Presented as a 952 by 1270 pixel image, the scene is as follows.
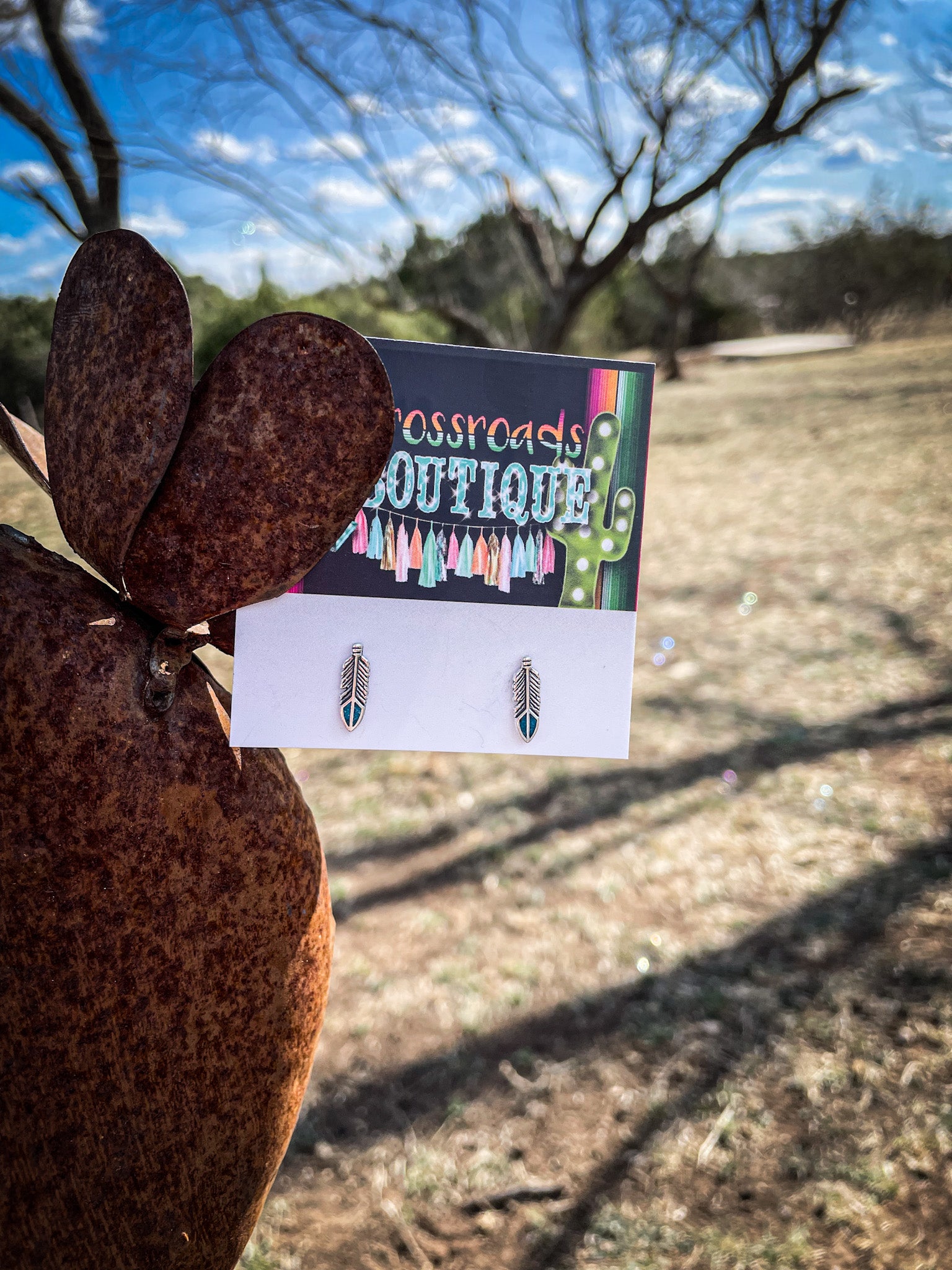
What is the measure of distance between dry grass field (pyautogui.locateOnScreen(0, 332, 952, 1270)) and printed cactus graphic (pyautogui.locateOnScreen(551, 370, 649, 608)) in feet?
1.63

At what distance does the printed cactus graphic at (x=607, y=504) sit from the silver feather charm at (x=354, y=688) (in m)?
0.16

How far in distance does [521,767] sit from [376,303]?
65.1 inches

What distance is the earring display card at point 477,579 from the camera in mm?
593

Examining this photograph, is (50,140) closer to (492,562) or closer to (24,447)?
(24,447)

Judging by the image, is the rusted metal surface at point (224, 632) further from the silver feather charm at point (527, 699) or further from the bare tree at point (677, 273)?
the bare tree at point (677, 273)

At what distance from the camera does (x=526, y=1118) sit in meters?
1.48

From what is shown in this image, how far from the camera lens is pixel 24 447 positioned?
600 mm

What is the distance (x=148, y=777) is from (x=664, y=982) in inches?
63.4

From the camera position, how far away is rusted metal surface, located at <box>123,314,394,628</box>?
49 centimetres

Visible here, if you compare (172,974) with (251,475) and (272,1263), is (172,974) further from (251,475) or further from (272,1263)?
(272,1263)

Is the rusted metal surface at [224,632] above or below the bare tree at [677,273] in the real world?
below

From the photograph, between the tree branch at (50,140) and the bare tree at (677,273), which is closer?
the tree branch at (50,140)

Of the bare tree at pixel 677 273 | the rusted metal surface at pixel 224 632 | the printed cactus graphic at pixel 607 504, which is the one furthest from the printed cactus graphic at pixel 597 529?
the bare tree at pixel 677 273

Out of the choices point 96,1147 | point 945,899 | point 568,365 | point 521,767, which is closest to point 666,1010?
point 945,899
